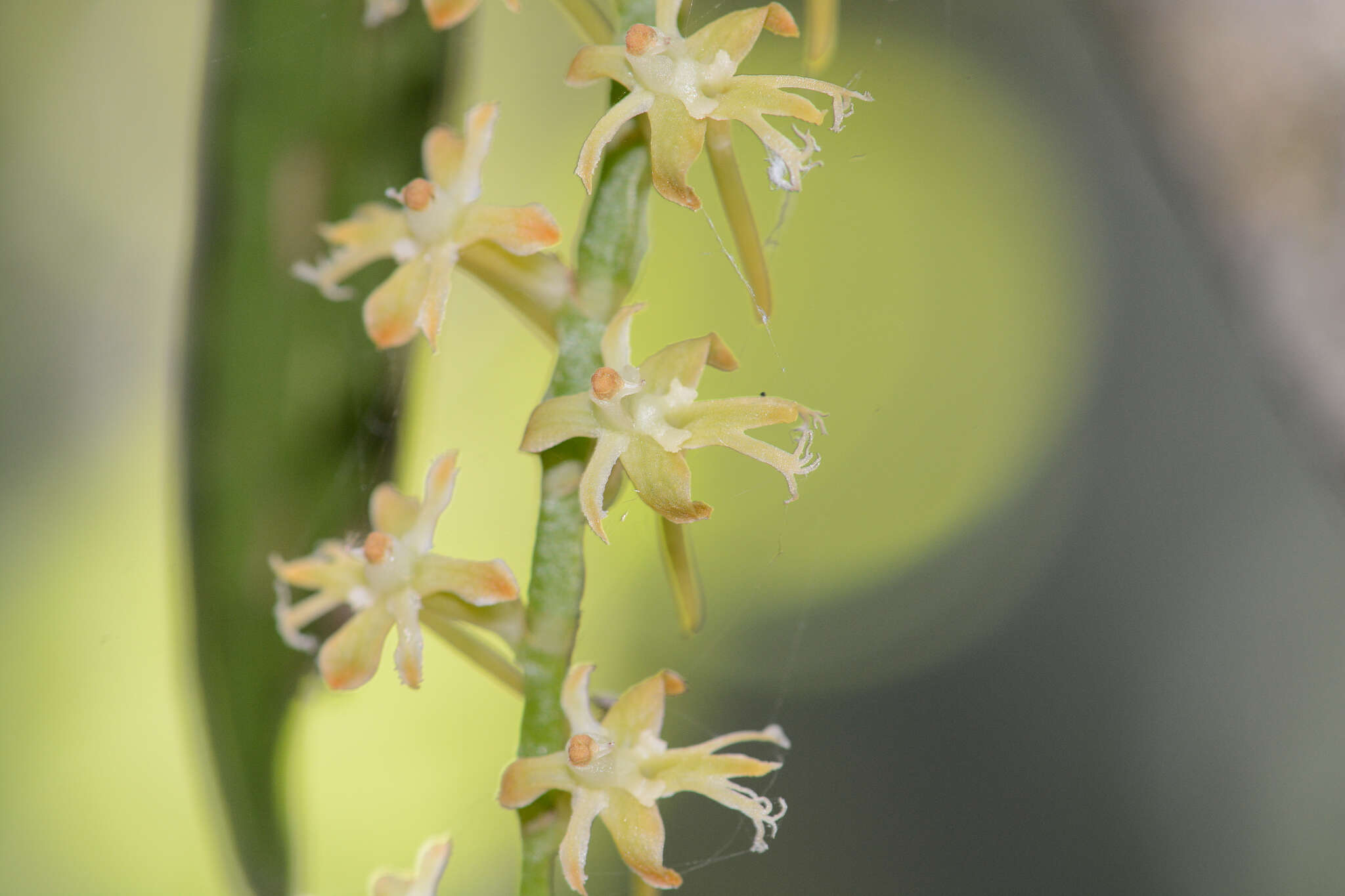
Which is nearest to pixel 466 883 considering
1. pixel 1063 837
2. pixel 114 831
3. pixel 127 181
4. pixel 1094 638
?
pixel 114 831

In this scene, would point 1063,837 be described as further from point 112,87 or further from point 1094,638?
point 112,87

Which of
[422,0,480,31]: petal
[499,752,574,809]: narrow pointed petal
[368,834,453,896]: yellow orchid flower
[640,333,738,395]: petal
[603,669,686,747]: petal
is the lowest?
[368,834,453,896]: yellow orchid flower

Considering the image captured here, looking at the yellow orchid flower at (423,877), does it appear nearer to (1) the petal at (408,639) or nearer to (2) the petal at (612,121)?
(1) the petal at (408,639)

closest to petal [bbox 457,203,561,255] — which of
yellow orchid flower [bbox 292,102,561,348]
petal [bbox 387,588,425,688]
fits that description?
yellow orchid flower [bbox 292,102,561,348]

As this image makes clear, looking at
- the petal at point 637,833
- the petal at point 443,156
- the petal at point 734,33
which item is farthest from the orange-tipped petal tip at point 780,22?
the petal at point 637,833

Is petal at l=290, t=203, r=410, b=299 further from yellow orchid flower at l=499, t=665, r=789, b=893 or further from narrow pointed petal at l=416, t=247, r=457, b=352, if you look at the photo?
yellow orchid flower at l=499, t=665, r=789, b=893

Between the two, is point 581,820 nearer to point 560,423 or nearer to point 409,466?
point 560,423
